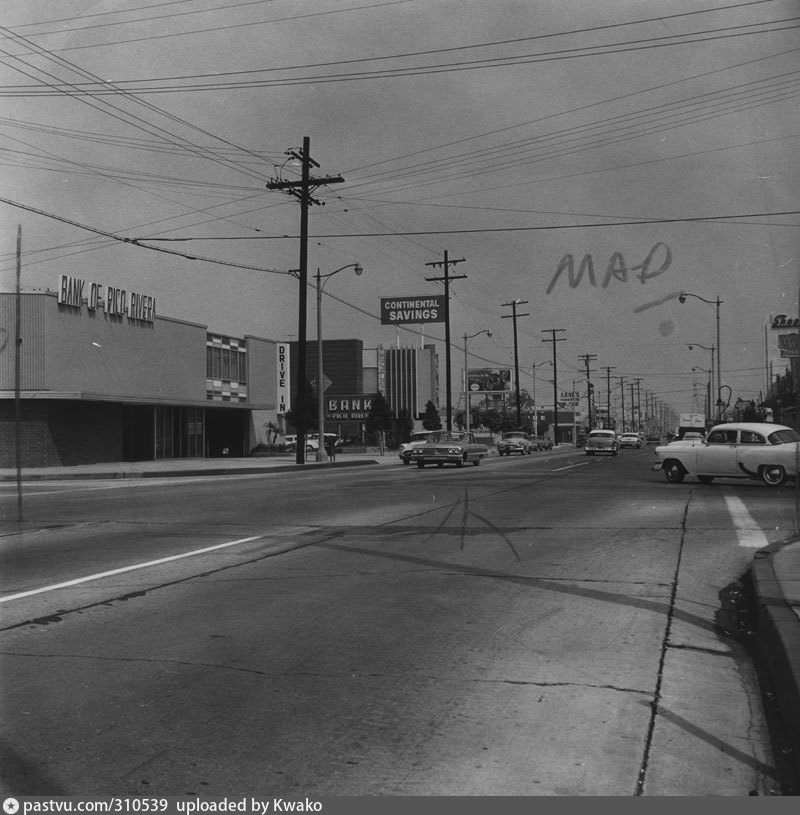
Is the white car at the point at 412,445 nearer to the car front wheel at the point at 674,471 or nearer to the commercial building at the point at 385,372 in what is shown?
the car front wheel at the point at 674,471

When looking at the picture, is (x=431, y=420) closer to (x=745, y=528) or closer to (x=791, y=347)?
(x=745, y=528)

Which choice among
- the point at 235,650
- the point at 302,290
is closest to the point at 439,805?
the point at 235,650

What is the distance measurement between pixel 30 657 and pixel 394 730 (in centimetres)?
278

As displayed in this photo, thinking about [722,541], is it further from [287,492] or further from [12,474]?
[12,474]

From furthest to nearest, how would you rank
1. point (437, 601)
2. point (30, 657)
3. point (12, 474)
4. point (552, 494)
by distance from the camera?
1. point (12, 474)
2. point (552, 494)
3. point (437, 601)
4. point (30, 657)

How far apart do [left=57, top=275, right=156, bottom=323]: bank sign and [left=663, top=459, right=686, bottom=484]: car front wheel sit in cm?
2490

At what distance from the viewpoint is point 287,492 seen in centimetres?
2041

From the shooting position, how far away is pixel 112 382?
39719 millimetres

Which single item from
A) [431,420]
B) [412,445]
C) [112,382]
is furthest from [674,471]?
[431,420]

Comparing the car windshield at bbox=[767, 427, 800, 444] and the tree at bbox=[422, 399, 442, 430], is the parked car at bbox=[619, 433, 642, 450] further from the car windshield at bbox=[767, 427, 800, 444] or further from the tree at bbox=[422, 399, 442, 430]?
the car windshield at bbox=[767, 427, 800, 444]

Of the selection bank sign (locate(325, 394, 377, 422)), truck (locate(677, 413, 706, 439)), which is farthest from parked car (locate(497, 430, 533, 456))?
bank sign (locate(325, 394, 377, 422))

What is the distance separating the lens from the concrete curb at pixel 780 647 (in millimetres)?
4547

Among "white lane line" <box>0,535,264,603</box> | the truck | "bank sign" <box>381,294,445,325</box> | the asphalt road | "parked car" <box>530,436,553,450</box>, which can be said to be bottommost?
"parked car" <box>530,436,553,450</box>

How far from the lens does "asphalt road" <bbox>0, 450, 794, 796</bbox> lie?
4094mm
